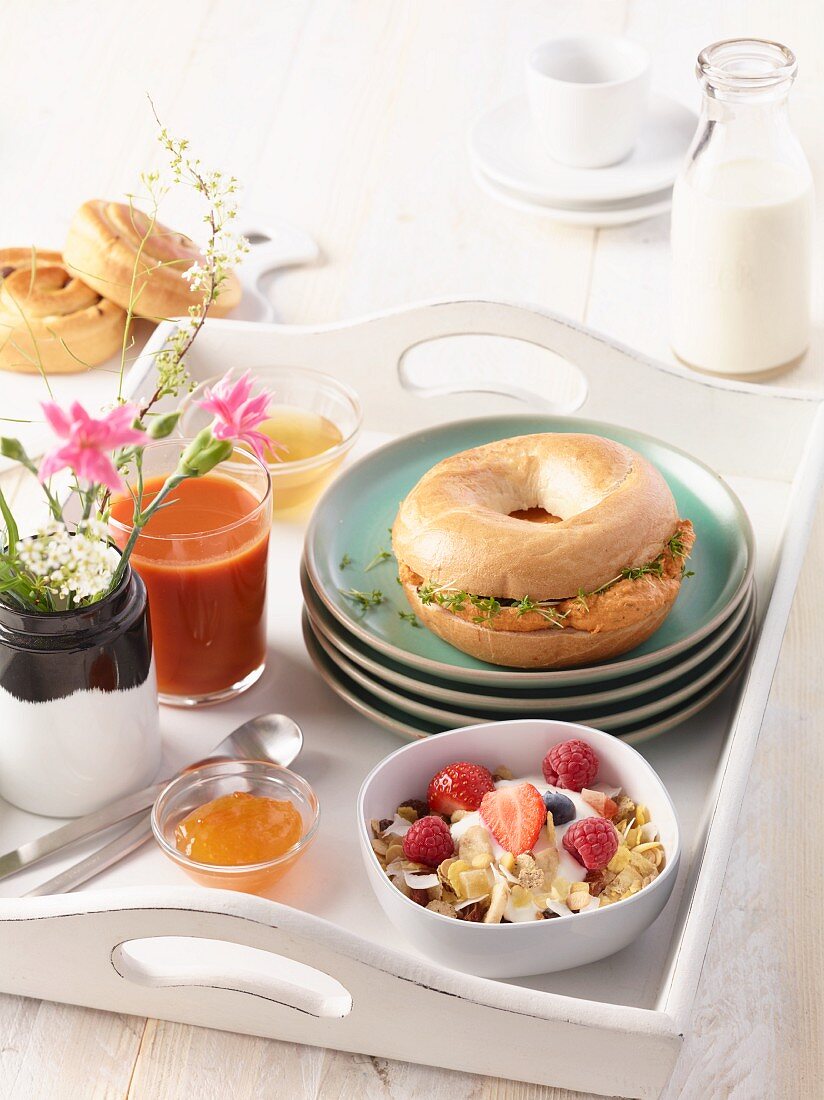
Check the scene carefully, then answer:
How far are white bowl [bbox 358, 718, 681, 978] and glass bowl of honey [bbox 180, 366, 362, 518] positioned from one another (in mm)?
456

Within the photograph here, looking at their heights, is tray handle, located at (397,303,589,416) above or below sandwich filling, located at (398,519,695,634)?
below

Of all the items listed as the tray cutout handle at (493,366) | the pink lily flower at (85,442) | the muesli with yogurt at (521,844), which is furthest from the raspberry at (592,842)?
the tray cutout handle at (493,366)

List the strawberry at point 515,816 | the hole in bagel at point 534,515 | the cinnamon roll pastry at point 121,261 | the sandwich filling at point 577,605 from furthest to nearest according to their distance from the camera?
1. the cinnamon roll pastry at point 121,261
2. the hole in bagel at point 534,515
3. the sandwich filling at point 577,605
4. the strawberry at point 515,816

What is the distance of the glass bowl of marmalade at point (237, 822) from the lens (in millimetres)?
1003

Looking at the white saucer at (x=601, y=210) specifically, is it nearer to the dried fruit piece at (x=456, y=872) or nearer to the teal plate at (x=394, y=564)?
the teal plate at (x=394, y=564)

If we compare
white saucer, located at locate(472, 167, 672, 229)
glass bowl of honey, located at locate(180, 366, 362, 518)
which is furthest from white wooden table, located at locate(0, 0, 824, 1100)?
glass bowl of honey, located at locate(180, 366, 362, 518)

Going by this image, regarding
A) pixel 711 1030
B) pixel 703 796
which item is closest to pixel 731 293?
pixel 703 796

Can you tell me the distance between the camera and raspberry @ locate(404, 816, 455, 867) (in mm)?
970

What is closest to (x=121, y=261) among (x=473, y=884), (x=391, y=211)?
(x=391, y=211)

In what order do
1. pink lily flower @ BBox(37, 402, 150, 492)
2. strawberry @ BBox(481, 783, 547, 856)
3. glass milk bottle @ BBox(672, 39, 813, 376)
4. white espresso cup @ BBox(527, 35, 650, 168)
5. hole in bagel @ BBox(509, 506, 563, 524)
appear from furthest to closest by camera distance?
white espresso cup @ BBox(527, 35, 650, 168) → glass milk bottle @ BBox(672, 39, 813, 376) → hole in bagel @ BBox(509, 506, 563, 524) → strawberry @ BBox(481, 783, 547, 856) → pink lily flower @ BBox(37, 402, 150, 492)

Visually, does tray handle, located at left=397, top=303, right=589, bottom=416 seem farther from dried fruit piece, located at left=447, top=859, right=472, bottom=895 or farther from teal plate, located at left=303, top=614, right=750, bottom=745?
dried fruit piece, located at left=447, top=859, right=472, bottom=895

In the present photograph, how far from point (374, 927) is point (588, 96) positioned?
1.42m

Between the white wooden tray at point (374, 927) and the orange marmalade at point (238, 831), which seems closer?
the white wooden tray at point (374, 927)

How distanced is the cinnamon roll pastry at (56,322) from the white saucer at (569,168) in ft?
2.25
